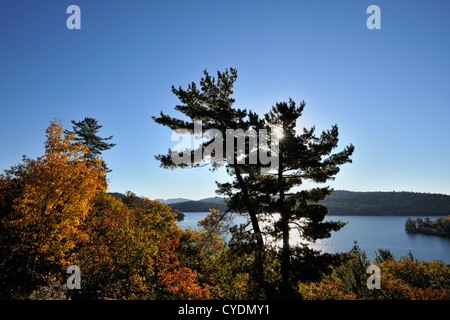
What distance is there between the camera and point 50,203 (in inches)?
414

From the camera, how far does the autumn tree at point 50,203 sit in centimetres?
1035

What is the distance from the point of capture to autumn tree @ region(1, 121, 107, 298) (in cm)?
1035

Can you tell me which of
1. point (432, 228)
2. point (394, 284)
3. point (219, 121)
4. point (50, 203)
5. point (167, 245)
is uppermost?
point (219, 121)

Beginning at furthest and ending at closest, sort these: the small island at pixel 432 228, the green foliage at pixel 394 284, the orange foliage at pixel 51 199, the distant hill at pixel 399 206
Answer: the distant hill at pixel 399 206
the small island at pixel 432 228
the green foliage at pixel 394 284
the orange foliage at pixel 51 199

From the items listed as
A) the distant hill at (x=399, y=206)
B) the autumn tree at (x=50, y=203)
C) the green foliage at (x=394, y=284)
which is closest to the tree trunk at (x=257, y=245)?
the green foliage at (x=394, y=284)

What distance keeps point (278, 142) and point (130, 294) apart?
13.0 metres

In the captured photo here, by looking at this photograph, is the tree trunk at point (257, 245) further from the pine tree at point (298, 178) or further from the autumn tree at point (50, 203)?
the autumn tree at point (50, 203)

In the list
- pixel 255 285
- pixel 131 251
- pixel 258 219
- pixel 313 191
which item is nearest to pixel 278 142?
pixel 313 191

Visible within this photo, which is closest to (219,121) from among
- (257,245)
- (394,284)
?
(257,245)

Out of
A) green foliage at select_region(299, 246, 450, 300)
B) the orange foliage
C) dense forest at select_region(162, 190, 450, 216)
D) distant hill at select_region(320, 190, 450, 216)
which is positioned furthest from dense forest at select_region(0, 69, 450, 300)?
distant hill at select_region(320, 190, 450, 216)

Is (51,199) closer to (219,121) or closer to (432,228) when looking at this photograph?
(219,121)

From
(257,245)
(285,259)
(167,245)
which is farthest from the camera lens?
(167,245)

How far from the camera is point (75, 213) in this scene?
11086 millimetres
